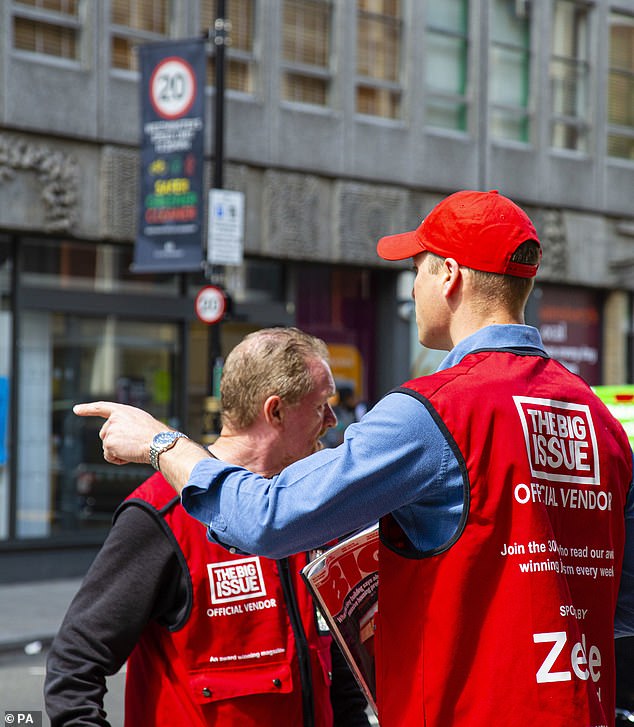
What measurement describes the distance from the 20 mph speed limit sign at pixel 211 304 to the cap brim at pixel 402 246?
11026mm

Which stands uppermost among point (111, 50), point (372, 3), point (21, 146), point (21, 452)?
point (372, 3)

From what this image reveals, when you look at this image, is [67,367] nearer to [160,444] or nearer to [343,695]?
[343,695]

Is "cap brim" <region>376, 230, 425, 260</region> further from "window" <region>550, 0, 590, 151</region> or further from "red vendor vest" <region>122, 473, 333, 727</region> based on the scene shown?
"window" <region>550, 0, 590, 151</region>

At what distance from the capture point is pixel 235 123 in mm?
16234

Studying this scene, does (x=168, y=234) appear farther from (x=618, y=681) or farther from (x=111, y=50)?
(x=618, y=681)

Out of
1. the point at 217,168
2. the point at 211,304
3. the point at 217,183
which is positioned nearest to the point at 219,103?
the point at 217,168

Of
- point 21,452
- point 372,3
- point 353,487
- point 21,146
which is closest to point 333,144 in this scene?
point 372,3

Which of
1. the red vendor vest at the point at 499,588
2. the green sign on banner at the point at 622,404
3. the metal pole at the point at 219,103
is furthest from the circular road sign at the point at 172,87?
the red vendor vest at the point at 499,588

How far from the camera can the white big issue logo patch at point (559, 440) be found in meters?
2.15

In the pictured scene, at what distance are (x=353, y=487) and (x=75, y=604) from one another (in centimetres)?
99

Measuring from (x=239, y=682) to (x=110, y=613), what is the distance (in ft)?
1.06

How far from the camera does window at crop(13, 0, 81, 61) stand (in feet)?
47.3

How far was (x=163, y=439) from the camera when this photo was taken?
227cm

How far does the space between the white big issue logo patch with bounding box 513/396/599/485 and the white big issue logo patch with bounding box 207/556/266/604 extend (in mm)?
927
